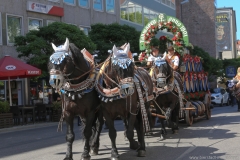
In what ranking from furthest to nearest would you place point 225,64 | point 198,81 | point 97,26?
point 225,64
point 97,26
point 198,81

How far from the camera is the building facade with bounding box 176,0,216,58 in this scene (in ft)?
243

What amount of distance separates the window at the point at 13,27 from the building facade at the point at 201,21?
49486 millimetres

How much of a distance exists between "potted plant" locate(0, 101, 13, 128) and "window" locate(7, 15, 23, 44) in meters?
8.40

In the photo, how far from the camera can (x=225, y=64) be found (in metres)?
58.7

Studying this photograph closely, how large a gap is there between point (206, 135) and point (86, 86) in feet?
17.2

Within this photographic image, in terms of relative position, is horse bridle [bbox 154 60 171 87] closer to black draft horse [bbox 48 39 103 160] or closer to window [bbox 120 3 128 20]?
black draft horse [bbox 48 39 103 160]

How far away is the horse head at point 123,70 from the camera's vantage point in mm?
8177

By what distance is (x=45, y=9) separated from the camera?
29.7m

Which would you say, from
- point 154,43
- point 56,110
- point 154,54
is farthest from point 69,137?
point 56,110

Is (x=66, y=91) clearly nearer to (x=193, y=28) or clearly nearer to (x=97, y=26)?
(x=97, y=26)

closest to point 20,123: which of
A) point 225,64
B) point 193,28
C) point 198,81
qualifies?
point 198,81

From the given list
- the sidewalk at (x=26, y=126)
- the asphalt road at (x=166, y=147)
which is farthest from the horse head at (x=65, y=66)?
the sidewalk at (x=26, y=126)

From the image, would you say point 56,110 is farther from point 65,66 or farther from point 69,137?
point 65,66

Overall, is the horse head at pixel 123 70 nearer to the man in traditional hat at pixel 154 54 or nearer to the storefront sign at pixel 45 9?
the man in traditional hat at pixel 154 54
